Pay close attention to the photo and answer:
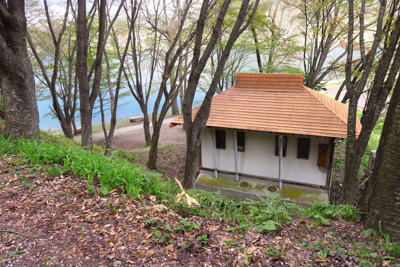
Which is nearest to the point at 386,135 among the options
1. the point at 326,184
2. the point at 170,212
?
the point at 170,212

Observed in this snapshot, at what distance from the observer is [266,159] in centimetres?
919

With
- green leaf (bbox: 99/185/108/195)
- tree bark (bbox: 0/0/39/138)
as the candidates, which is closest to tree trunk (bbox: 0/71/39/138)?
tree bark (bbox: 0/0/39/138)

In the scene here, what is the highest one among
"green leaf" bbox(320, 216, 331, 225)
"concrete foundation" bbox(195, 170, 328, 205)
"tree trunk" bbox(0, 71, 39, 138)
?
"tree trunk" bbox(0, 71, 39, 138)

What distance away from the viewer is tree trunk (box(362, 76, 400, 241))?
8.65 feet

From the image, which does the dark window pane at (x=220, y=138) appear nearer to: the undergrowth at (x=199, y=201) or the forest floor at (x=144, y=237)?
the undergrowth at (x=199, y=201)

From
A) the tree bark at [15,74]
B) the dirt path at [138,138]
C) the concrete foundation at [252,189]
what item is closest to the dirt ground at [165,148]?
the dirt path at [138,138]

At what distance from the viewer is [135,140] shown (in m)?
16.6

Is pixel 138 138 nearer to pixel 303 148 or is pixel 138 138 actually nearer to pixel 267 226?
pixel 303 148

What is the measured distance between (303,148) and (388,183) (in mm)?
6102

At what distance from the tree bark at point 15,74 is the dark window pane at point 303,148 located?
8.21 meters

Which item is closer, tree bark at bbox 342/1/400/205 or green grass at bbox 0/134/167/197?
green grass at bbox 0/134/167/197

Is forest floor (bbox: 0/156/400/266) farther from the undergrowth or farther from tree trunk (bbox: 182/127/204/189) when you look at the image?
tree trunk (bbox: 182/127/204/189)

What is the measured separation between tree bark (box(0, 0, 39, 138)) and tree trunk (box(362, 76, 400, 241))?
648 cm

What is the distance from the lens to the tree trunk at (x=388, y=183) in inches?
104
